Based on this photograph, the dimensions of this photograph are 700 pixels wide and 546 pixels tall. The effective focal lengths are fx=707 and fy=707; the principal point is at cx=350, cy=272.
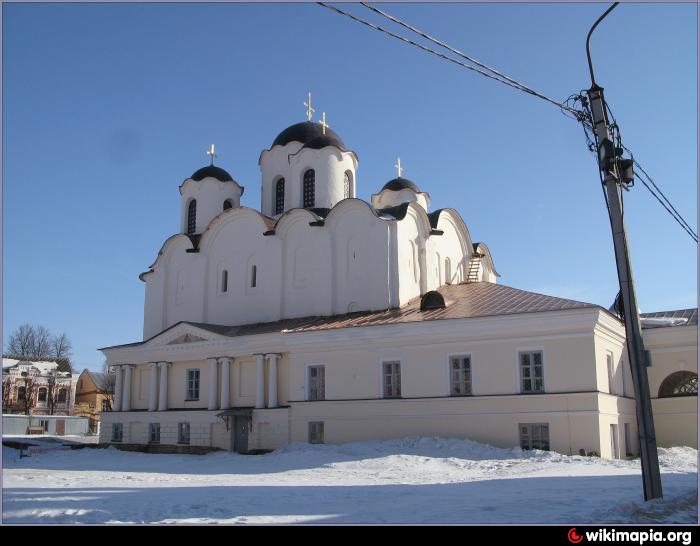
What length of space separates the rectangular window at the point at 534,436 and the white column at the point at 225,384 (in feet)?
36.1

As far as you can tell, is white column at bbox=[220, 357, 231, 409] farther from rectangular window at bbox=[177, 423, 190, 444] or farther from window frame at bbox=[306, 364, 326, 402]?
window frame at bbox=[306, 364, 326, 402]

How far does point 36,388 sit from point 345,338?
43.2 metres

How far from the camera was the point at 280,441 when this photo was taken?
24.3 m

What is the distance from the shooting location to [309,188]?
31844mm

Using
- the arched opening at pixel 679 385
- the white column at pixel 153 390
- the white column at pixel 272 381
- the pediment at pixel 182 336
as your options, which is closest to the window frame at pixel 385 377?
the white column at pixel 272 381

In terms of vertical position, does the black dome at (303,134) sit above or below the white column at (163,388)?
above

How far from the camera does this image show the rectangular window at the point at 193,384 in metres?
27.5

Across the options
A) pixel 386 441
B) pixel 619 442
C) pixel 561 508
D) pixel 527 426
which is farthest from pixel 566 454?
pixel 561 508

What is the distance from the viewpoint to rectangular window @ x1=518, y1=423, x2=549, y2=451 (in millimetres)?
20203

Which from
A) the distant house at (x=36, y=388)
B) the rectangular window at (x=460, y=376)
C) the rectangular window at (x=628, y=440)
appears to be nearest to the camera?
the rectangular window at (x=460, y=376)

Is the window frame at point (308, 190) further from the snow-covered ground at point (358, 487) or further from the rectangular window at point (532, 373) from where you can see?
the rectangular window at point (532, 373)

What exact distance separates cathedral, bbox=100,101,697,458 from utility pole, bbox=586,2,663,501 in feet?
30.7

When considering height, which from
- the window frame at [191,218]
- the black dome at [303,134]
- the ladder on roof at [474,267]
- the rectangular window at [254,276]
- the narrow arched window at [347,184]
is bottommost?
the rectangular window at [254,276]
